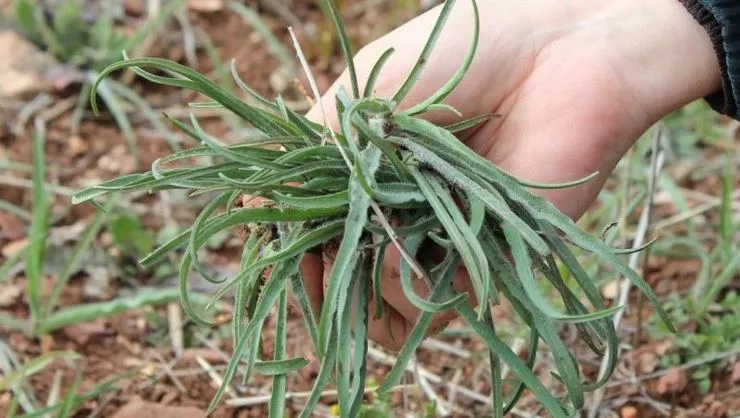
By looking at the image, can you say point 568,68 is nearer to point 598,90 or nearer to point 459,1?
point 598,90

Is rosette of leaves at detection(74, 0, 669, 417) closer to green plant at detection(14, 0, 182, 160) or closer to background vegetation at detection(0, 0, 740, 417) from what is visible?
background vegetation at detection(0, 0, 740, 417)

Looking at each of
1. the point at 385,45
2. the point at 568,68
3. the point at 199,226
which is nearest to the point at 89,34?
the point at 385,45

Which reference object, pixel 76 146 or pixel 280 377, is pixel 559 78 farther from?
pixel 76 146

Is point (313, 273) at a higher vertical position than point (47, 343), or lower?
higher

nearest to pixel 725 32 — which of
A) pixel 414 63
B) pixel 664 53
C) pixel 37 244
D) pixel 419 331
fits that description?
pixel 664 53

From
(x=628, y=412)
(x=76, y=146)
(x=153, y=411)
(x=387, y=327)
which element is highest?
(x=76, y=146)

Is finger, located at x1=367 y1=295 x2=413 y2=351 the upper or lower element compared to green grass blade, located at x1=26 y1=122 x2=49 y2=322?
lower

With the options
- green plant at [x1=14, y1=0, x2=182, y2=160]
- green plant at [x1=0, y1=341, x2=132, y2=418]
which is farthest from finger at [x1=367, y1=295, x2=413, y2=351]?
green plant at [x1=14, y1=0, x2=182, y2=160]
